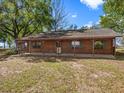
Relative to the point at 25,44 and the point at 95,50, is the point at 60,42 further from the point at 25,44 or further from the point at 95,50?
the point at 25,44

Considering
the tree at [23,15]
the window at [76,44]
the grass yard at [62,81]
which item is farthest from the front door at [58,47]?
the grass yard at [62,81]

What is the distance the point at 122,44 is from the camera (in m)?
75.2

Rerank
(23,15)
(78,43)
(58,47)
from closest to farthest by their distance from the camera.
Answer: (78,43)
(58,47)
(23,15)

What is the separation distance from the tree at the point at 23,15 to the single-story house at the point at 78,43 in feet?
22.1

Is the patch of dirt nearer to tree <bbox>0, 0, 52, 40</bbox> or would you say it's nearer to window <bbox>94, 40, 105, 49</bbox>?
window <bbox>94, 40, 105, 49</bbox>

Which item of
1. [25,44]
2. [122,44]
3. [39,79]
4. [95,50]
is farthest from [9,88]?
[122,44]

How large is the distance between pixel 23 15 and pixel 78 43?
45.6 feet

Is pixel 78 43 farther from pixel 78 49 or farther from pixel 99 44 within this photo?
pixel 99 44

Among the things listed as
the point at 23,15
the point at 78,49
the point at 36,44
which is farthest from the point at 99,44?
the point at 23,15

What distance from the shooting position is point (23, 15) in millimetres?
37219

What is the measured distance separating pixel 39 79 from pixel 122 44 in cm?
6622

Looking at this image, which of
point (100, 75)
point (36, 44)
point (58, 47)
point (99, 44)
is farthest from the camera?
point (36, 44)

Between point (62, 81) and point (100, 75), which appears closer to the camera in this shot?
point (62, 81)

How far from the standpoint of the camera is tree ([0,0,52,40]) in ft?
119
